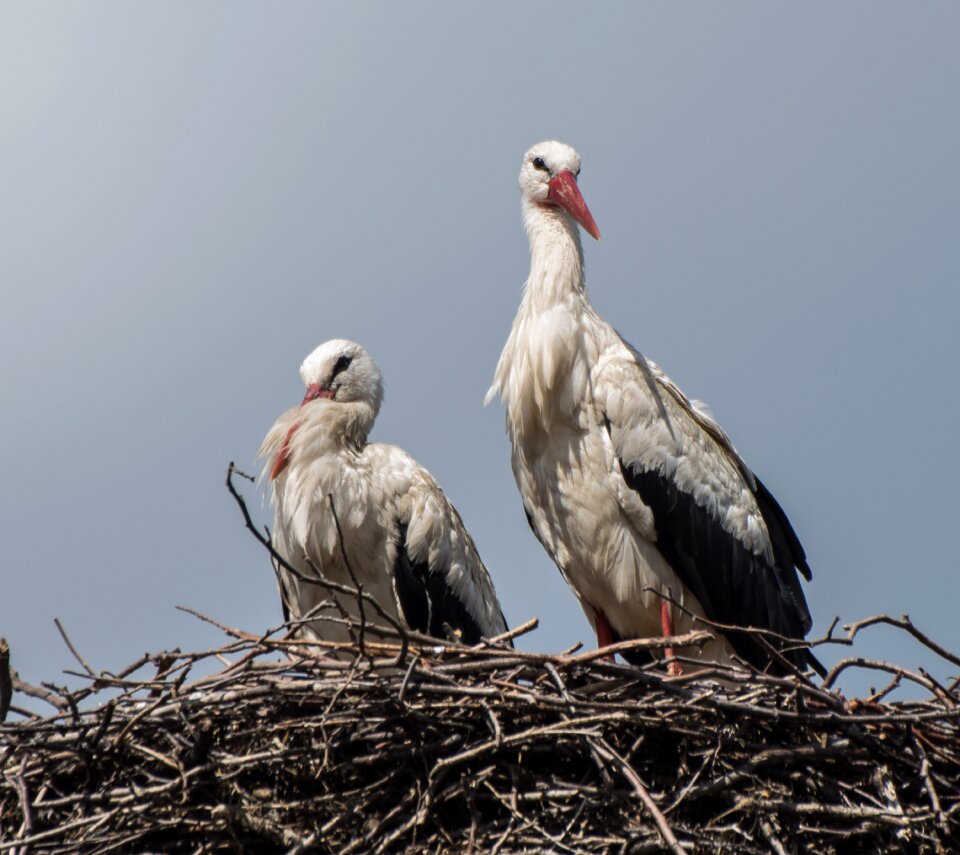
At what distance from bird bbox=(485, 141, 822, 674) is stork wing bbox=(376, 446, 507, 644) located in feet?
1.51

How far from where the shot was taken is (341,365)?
19.6ft

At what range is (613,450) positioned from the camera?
16.1 ft

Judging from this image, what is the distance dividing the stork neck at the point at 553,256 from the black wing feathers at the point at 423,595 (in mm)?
1023

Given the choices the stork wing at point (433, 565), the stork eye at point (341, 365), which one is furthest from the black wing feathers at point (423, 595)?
the stork eye at point (341, 365)

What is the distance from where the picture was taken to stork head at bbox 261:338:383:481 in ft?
19.0

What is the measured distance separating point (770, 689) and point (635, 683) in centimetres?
34

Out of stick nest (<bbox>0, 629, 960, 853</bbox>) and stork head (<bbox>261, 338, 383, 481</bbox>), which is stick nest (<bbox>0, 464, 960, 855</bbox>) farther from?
stork head (<bbox>261, 338, 383, 481</bbox>)

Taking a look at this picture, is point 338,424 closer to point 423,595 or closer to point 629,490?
point 423,595

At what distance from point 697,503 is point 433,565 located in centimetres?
107

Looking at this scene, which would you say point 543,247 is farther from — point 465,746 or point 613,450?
point 465,746

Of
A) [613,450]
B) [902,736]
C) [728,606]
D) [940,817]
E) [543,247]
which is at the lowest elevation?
[940,817]

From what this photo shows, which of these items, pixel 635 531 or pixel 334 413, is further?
pixel 334 413

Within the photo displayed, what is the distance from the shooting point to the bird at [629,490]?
4.92 m

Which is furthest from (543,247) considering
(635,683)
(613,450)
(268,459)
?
(635,683)
